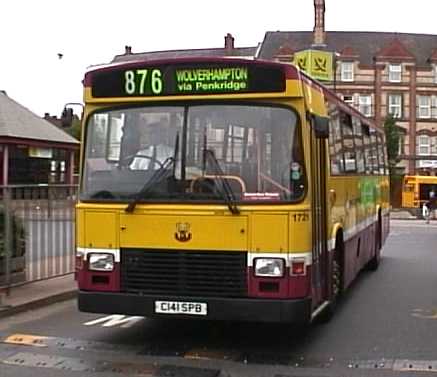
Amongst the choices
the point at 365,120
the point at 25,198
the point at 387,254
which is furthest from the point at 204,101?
the point at 387,254

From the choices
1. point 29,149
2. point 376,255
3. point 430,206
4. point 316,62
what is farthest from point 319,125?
point 430,206

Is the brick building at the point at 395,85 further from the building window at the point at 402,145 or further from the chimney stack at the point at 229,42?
the chimney stack at the point at 229,42

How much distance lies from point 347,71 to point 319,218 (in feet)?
228

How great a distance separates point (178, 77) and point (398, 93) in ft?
233

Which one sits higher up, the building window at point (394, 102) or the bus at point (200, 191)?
the building window at point (394, 102)

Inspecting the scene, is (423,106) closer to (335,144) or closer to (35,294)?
(335,144)

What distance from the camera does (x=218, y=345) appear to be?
29.3 ft

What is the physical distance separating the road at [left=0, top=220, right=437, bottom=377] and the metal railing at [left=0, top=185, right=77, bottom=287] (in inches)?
33.7

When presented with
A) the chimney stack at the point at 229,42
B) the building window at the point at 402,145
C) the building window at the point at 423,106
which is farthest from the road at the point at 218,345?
the chimney stack at the point at 229,42

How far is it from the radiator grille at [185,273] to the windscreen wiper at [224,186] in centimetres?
45

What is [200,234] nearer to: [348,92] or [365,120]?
[365,120]

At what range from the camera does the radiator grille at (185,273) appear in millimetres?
8148

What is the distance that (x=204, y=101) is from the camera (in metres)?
8.46

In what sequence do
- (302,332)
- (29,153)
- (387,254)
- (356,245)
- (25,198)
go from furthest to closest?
1. (29,153)
2. (387,254)
3. (356,245)
4. (25,198)
5. (302,332)
